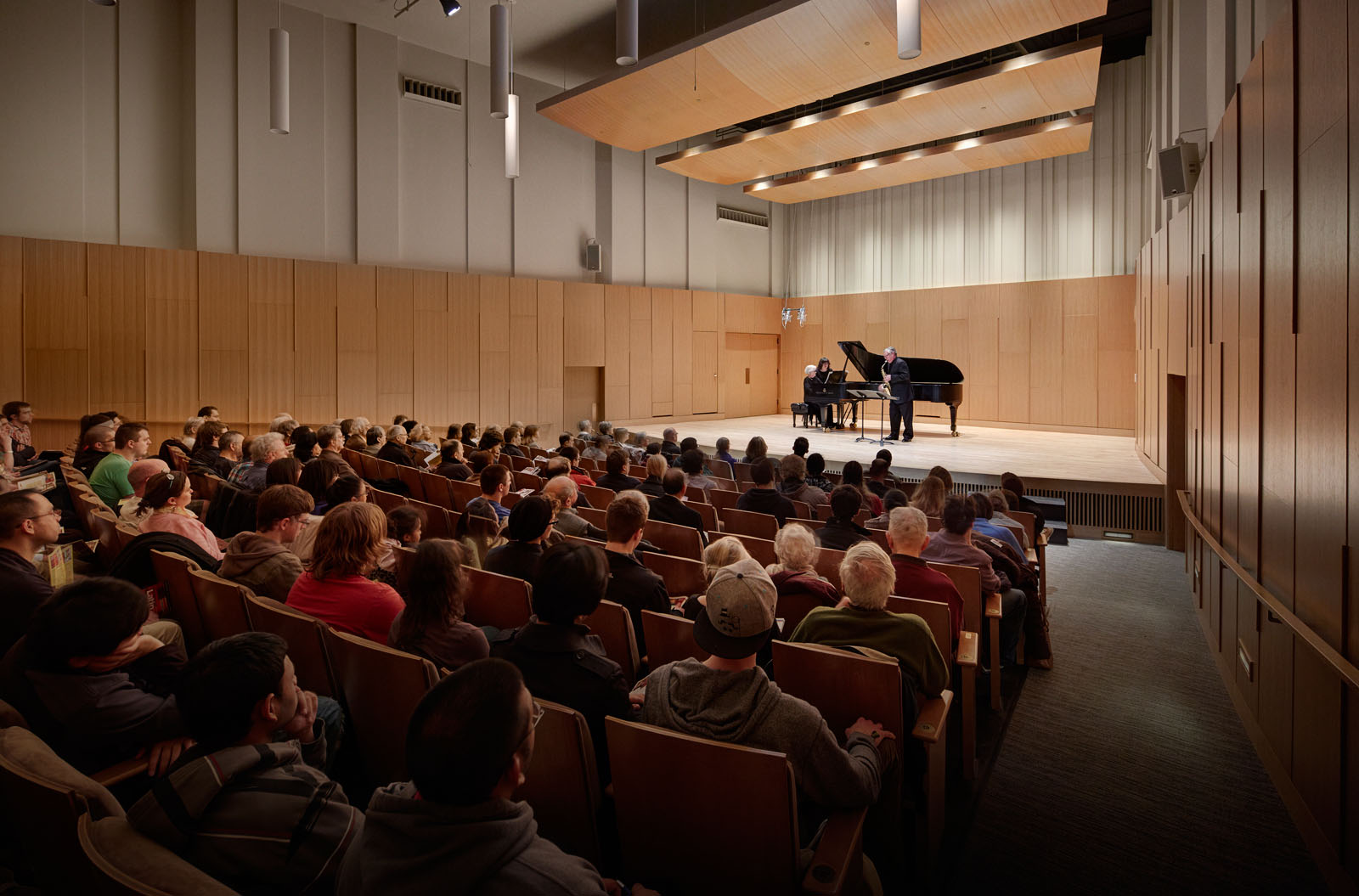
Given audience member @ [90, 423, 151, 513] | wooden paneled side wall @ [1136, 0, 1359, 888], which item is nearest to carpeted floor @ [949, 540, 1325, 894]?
wooden paneled side wall @ [1136, 0, 1359, 888]

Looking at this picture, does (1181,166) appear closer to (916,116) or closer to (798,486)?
(798,486)

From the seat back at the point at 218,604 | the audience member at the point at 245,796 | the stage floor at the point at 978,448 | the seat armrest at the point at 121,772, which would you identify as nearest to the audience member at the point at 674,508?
the seat back at the point at 218,604

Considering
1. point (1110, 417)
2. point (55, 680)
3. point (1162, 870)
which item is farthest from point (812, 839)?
point (1110, 417)

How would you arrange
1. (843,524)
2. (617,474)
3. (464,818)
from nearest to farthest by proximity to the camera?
(464,818) → (843,524) → (617,474)

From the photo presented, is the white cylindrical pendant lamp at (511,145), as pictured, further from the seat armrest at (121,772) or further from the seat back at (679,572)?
the seat armrest at (121,772)

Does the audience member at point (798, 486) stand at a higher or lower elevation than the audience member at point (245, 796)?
higher

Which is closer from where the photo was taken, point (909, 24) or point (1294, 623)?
point (1294, 623)

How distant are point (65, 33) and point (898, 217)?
14112mm

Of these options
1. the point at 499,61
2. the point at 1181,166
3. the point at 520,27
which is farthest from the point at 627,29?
the point at 520,27

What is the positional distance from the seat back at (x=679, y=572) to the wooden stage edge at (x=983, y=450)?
553 cm

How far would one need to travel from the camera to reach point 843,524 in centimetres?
405

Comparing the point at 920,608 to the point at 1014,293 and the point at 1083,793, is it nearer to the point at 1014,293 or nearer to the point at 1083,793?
the point at 1083,793

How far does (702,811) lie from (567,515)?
8.68 feet

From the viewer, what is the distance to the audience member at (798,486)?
18.7ft
